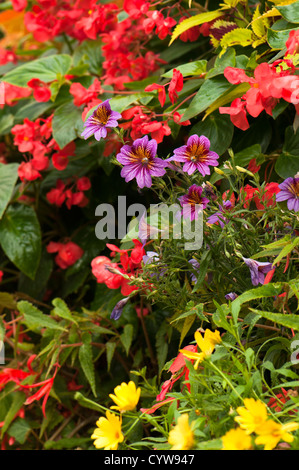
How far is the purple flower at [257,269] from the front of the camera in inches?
26.8

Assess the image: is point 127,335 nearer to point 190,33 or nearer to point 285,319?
point 285,319

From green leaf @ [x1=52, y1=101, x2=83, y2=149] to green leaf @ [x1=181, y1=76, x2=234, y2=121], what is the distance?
0.86 feet

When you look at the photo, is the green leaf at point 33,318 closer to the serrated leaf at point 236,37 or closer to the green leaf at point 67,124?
the green leaf at point 67,124

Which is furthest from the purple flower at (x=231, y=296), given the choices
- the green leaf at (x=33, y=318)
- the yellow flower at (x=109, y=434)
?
the green leaf at (x=33, y=318)

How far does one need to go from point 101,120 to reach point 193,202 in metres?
0.17

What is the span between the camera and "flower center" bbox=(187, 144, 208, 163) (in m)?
0.72

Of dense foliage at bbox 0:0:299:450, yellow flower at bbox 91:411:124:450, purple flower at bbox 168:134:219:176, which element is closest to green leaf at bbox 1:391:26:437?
dense foliage at bbox 0:0:299:450

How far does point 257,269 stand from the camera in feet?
2.26

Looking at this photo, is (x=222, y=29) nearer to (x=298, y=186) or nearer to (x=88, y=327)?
(x=298, y=186)

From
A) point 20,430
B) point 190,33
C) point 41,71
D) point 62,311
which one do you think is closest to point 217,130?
point 190,33

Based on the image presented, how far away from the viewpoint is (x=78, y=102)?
102cm

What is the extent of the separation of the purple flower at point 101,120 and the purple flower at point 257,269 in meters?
0.25

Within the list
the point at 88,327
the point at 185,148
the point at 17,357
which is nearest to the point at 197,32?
the point at 185,148

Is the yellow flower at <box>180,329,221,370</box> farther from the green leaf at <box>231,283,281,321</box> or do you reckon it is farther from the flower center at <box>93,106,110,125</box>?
the flower center at <box>93,106,110,125</box>
